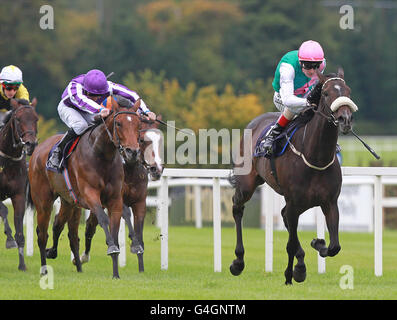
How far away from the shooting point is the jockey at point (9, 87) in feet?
33.1

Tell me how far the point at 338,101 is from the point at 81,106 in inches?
102

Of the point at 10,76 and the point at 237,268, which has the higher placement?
the point at 10,76

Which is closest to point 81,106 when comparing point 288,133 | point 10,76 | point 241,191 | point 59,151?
point 59,151

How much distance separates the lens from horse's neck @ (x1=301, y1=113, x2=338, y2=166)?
791 centimetres

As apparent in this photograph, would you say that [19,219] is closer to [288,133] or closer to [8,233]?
[8,233]

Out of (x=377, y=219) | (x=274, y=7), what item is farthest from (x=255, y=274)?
(x=274, y=7)

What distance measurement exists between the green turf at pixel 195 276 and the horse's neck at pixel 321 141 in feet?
3.55

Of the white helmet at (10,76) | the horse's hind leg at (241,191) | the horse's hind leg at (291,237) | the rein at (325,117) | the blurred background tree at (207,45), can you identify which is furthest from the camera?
the blurred background tree at (207,45)

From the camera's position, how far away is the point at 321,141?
315 inches

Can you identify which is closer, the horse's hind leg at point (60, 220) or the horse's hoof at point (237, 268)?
the horse's hoof at point (237, 268)

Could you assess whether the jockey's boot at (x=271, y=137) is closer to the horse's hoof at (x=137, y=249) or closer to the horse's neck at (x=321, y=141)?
the horse's neck at (x=321, y=141)

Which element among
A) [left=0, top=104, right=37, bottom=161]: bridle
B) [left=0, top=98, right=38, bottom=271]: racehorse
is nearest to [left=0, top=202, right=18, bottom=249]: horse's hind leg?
[left=0, top=98, right=38, bottom=271]: racehorse

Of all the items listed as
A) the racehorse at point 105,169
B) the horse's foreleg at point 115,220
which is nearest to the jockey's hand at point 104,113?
the racehorse at point 105,169

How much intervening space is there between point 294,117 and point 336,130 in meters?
0.66
